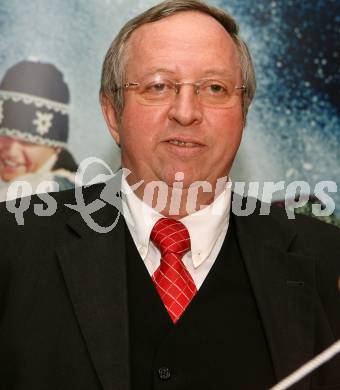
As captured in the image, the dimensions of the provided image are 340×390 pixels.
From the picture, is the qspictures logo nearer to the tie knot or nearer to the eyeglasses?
the tie knot

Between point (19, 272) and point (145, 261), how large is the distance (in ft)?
0.92

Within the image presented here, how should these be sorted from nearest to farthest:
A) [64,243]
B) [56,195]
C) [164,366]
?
[164,366], [64,243], [56,195]

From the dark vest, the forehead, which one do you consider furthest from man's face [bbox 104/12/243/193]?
the dark vest

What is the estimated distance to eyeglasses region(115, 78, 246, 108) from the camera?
146 cm

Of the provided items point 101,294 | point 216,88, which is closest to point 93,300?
point 101,294

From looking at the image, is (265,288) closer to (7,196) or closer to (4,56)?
(7,196)

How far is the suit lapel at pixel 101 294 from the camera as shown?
131 centimetres

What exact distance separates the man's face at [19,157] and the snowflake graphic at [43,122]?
4cm

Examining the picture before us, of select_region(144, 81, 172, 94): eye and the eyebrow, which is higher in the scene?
the eyebrow

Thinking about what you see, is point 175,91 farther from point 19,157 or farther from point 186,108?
point 19,157

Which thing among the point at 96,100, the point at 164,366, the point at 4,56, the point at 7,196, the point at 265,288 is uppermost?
the point at 4,56

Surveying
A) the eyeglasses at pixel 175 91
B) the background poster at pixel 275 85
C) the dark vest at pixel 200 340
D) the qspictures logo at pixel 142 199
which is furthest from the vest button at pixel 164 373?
the background poster at pixel 275 85

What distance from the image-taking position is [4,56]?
1.78 metres

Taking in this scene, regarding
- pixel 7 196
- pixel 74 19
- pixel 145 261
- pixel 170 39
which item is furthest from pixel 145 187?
pixel 74 19
